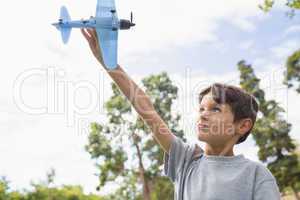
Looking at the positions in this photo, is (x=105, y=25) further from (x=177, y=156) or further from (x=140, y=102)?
(x=177, y=156)

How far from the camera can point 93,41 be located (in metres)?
2.44

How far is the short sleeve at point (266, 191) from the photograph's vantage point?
2.25 meters

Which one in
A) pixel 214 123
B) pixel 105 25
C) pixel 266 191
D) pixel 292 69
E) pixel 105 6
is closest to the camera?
pixel 266 191

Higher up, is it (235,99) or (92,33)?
(92,33)

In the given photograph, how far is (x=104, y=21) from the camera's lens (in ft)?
8.86

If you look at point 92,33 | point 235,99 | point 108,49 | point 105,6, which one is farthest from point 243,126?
point 105,6

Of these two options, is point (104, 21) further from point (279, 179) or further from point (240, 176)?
point (279, 179)

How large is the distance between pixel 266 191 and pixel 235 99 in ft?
1.66

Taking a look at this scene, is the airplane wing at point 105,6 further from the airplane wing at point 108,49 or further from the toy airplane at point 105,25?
the airplane wing at point 108,49

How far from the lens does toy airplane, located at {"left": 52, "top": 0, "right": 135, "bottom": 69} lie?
2.38m

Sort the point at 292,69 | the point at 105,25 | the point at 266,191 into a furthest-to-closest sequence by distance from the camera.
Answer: the point at 292,69, the point at 105,25, the point at 266,191

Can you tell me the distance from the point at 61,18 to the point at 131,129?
22034mm

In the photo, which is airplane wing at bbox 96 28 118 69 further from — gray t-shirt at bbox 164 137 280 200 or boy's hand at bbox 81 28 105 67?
gray t-shirt at bbox 164 137 280 200

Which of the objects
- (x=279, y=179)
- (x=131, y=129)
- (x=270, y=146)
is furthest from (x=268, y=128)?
(x=131, y=129)
